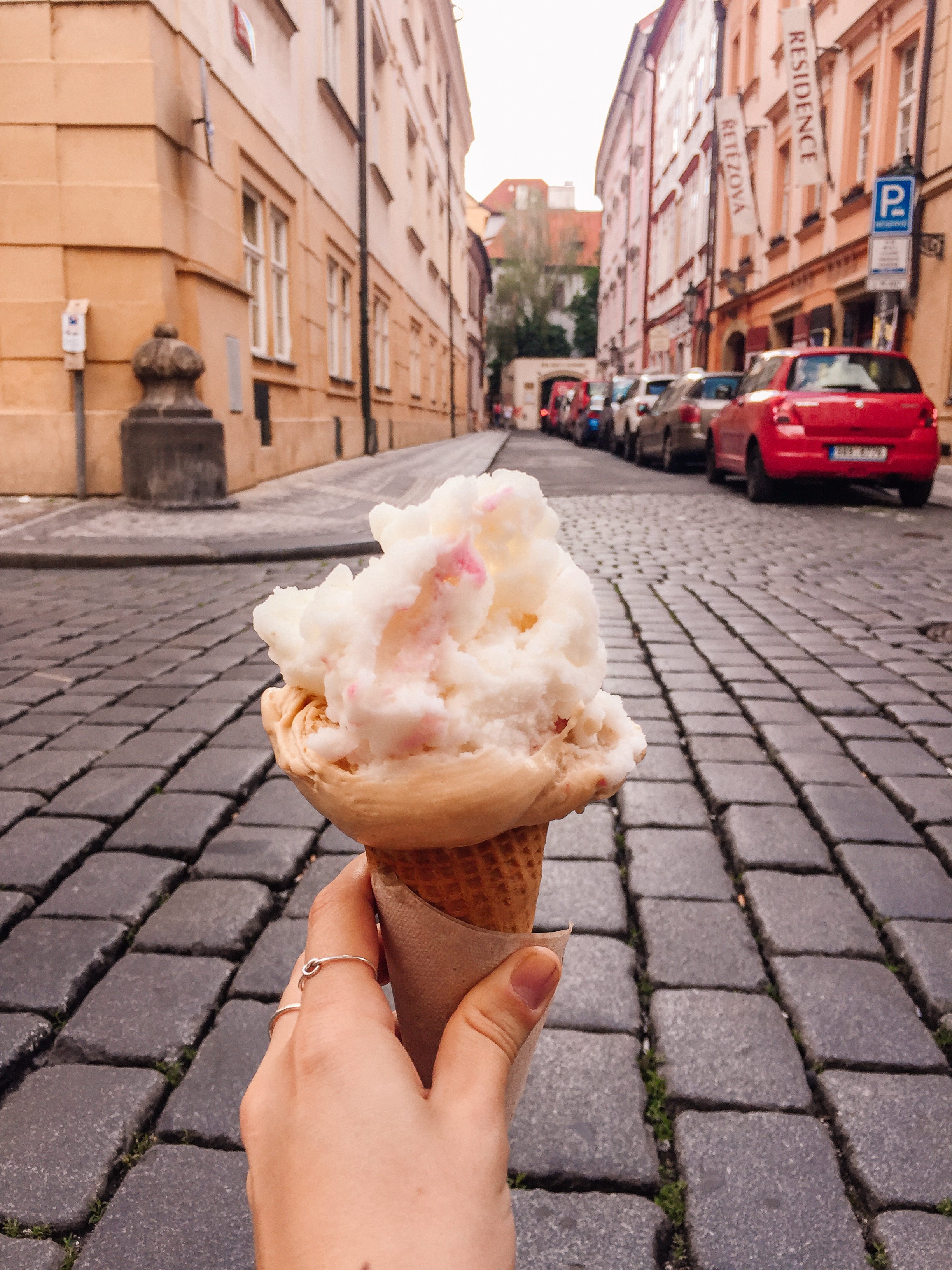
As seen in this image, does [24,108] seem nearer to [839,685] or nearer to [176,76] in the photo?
[176,76]

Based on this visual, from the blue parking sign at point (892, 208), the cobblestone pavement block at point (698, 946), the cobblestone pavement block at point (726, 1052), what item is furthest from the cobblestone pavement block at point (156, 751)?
the blue parking sign at point (892, 208)

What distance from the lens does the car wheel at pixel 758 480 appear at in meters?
12.0

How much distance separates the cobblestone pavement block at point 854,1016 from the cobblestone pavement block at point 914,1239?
0.35m

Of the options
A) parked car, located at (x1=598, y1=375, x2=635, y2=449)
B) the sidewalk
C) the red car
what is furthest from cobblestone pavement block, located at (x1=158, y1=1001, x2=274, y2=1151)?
parked car, located at (x1=598, y1=375, x2=635, y2=449)

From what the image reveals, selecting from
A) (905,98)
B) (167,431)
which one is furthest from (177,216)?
(905,98)

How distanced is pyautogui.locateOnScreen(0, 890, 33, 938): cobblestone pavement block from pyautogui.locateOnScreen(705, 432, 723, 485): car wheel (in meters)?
13.1

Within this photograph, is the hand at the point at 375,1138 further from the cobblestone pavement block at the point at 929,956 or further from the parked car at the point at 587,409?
the parked car at the point at 587,409

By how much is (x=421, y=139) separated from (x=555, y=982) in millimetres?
28664

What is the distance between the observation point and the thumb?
1.02 metres

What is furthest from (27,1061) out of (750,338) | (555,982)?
(750,338)

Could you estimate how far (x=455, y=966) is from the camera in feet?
4.20

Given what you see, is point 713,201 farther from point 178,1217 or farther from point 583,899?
point 178,1217

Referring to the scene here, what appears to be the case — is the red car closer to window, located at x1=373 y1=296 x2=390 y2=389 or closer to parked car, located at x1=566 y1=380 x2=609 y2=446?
window, located at x1=373 y1=296 x2=390 y2=389

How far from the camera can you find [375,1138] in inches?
36.2
